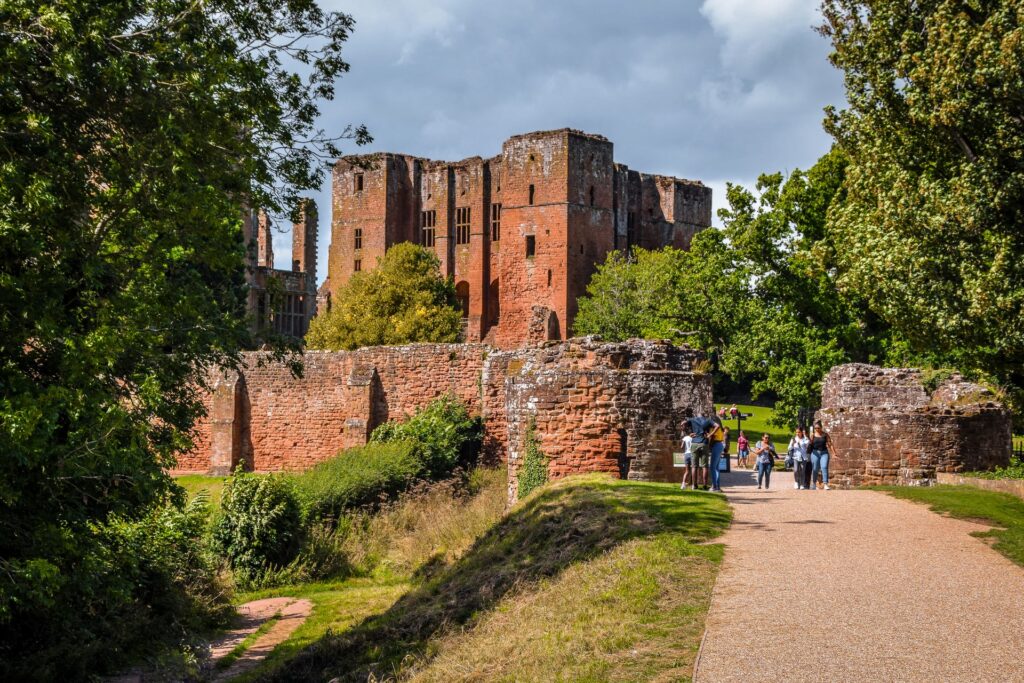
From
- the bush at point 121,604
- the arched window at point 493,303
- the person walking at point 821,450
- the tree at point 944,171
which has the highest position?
the arched window at point 493,303

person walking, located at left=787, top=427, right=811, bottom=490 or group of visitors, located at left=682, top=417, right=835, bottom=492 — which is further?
person walking, located at left=787, top=427, right=811, bottom=490

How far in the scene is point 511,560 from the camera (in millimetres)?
11164

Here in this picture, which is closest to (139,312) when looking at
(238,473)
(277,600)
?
(277,600)

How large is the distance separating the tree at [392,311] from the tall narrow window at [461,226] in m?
20.1

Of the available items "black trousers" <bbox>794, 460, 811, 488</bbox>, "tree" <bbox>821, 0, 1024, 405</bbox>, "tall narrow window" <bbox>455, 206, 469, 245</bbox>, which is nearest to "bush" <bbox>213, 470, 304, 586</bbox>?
"black trousers" <bbox>794, 460, 811, 488</bbox>

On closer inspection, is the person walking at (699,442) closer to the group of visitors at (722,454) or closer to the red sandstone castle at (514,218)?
the group of visitors at (722,454)

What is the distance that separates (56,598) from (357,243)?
237 ft

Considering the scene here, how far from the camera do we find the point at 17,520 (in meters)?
7.79

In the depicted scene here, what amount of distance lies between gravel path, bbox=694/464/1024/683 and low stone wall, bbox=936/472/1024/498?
2829 mm

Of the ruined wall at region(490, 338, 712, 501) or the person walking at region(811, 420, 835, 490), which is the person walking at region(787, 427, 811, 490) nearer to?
the person walking at region(811, 420, 835, 490)

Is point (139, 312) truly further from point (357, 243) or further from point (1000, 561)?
point (357, 243)

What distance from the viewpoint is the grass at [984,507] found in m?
10.8

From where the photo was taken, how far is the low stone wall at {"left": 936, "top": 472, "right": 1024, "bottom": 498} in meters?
14.5

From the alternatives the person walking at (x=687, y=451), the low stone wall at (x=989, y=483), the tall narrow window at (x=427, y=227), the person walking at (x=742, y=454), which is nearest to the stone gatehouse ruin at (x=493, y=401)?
the person walking at (x=687, y=451)
